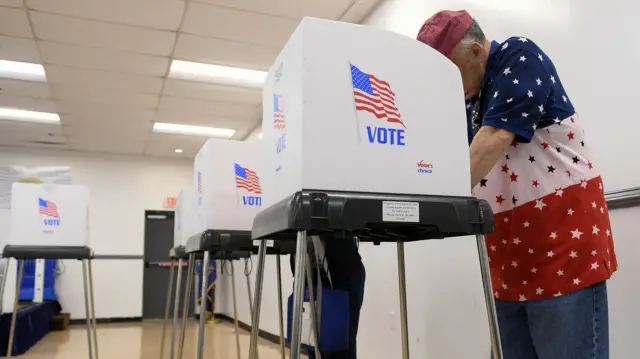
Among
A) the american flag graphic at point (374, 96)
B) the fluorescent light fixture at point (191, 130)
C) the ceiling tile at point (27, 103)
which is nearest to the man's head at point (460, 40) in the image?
the american flag graphic at point (374, 96)

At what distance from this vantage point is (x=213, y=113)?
5590mm

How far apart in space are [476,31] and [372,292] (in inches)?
86.0

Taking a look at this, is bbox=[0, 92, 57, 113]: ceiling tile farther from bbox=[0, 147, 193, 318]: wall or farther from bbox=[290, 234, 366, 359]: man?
bbox=[290, 234, 366, 359]: man

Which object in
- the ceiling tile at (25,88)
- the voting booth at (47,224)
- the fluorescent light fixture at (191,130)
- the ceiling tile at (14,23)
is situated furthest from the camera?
the fluorescent light fixture at (191,130)

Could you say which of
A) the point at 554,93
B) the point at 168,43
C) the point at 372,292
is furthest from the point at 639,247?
the point at 168,43

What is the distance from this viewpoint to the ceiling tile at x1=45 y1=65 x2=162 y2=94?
4391mm

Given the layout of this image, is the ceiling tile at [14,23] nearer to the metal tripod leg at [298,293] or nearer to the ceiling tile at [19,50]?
the ceiling tile at [19,50]

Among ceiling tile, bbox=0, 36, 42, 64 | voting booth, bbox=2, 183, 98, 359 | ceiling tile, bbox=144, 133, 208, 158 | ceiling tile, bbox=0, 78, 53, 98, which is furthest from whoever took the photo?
ceiling tile, bbox=144, 133, 208, 158

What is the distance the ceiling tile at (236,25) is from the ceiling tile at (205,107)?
1536mm

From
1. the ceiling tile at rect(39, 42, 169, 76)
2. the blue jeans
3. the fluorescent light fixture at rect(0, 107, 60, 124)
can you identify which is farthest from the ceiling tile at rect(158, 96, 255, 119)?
the blue jeans

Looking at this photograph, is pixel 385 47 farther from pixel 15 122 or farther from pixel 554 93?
pixel 15 122

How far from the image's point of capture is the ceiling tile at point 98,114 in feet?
17.5

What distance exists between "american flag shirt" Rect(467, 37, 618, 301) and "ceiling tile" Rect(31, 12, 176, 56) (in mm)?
3071

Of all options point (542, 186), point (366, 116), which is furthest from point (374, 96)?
point (542, 186)
